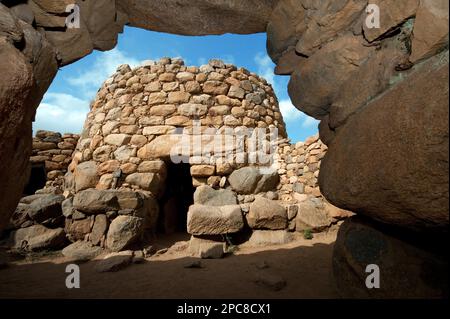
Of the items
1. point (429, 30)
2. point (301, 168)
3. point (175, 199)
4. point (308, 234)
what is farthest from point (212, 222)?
point (429, 30)

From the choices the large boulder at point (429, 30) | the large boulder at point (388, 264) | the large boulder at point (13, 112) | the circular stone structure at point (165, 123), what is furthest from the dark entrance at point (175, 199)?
the large boulder at point (429, 30)

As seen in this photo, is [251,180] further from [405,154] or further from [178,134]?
[405,154]

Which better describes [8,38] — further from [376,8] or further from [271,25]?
[376,8]

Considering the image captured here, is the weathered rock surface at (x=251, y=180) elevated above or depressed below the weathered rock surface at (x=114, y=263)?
above

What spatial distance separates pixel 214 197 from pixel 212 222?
2.13ft

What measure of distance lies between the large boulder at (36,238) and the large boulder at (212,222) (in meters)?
2.40

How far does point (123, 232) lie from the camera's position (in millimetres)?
4359

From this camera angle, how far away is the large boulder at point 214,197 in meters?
4.82

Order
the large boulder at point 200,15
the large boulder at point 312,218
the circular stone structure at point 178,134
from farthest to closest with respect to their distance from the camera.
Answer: the circular stone structure at point 178,134, the large boulder at point 312,218, the large boulder at point 200,15

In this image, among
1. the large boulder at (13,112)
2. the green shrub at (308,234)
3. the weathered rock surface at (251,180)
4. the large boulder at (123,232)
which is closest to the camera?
the large boulder at (13,112)

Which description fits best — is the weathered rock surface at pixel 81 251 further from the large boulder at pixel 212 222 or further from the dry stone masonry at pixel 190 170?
the large boulder at pixel 212 222

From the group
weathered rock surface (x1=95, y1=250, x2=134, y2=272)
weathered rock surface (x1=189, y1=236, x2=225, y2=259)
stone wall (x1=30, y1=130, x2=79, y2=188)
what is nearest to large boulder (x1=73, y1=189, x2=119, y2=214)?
weathered rock surface (x1=95, y1=250, x2=134, y2=272)

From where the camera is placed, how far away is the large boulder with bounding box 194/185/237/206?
4824 mm

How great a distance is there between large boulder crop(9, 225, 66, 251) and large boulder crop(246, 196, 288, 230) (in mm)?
3436
